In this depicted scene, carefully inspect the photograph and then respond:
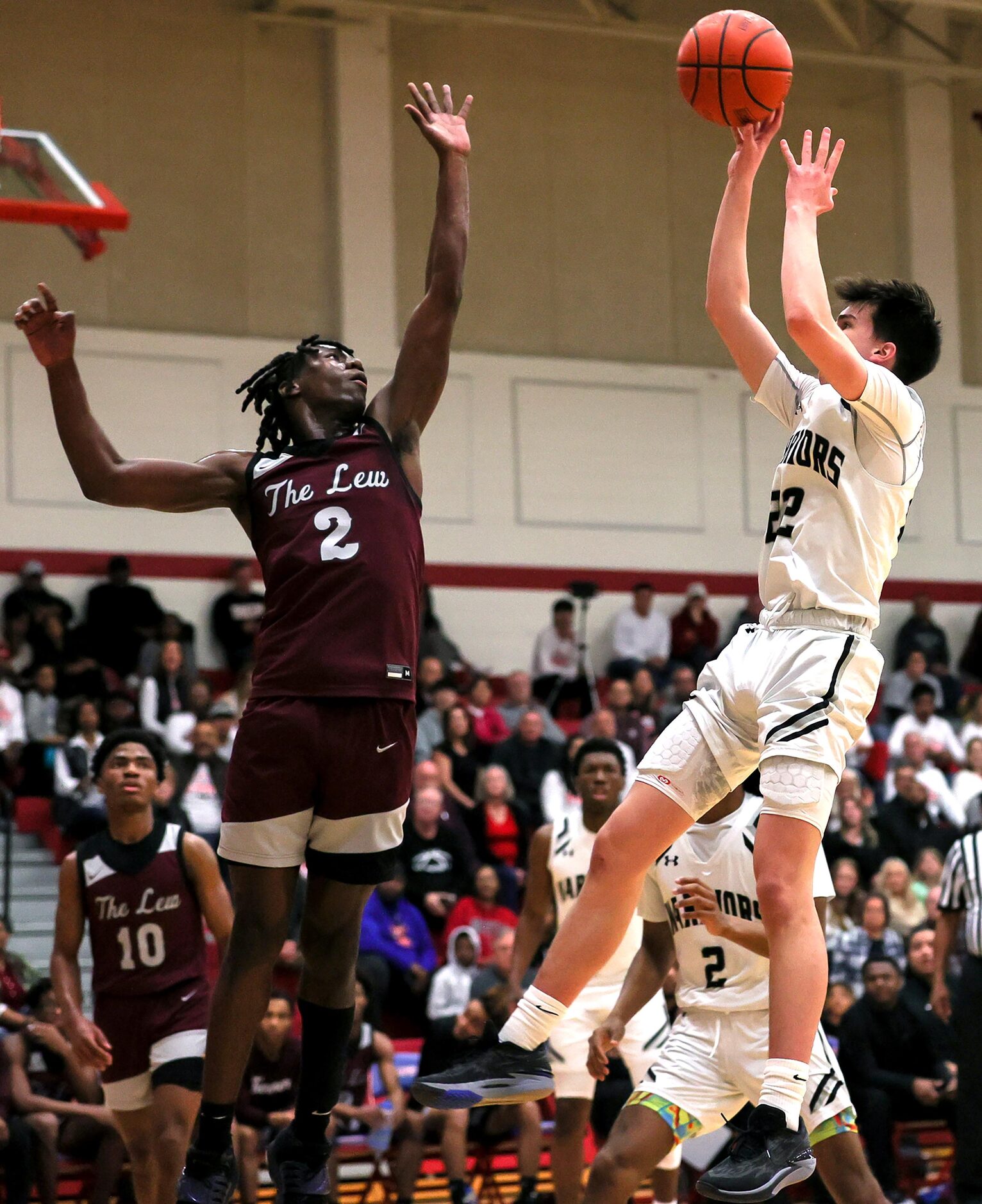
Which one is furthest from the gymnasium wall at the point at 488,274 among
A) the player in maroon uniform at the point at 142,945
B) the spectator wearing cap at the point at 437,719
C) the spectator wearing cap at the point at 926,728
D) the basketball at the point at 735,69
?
the basketball at the point at 735,69

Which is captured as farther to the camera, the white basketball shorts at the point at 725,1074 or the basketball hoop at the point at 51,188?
the basketball hoop at the point at 51,188

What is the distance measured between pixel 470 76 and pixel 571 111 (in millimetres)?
1237

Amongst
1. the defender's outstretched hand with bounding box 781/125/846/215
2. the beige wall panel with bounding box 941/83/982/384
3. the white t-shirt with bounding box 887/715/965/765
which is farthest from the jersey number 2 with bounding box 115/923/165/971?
the beige wall panel with bounding box 941/83/982/384

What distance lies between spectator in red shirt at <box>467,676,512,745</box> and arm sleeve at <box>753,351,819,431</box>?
1094cm

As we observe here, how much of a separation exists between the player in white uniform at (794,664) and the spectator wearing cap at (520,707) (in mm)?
11458

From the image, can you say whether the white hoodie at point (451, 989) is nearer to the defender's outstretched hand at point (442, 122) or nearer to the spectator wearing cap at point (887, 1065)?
the spectator wearing cap at point (887, 1065)

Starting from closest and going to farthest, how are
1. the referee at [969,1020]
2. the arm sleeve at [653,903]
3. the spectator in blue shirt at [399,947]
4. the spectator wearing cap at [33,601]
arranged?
the arm sleeve at [653,903], the referee at [969,1020], the spectator in blue shirt at [399,947], the spectator wearing cap at [33,601]

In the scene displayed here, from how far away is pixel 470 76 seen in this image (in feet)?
67.0

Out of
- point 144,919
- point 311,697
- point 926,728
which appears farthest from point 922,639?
point 311,697

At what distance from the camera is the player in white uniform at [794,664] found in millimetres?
5109

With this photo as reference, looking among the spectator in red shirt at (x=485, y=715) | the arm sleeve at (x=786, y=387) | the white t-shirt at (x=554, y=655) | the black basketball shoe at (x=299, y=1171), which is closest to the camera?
the black basketball shoe at (x=299, y=1171)

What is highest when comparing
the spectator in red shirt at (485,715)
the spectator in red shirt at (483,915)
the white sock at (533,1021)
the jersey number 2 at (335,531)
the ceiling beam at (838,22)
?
the ceiling beam at (838,22)

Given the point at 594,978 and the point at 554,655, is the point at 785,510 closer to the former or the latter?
the point at 594,978

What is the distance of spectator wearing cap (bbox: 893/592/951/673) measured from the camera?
20.5 metres
